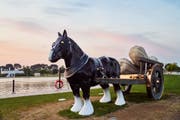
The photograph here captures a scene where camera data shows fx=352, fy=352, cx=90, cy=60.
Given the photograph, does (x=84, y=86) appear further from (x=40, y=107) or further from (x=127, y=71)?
(x=127, y=71)

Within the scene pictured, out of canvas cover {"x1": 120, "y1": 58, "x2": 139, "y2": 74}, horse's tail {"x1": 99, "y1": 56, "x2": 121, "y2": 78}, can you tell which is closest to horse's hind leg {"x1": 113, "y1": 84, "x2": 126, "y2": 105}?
horse's tail {"x1": 99, "y1": 56, "x2": 121, "y2": 78}

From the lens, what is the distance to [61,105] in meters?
11.8

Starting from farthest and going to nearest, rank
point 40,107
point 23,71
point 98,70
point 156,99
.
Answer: point 23,71, point 156,99, point 40,107, point 98,70

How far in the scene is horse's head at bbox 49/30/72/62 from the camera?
30.9 feet

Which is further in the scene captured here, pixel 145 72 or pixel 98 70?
pixel 145 72

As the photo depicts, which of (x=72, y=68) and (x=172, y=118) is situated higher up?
(x=72, y=68)

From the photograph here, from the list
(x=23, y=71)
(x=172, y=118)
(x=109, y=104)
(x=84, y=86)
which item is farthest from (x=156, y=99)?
(x=23, y=71)

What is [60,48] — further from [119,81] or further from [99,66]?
[119,81]

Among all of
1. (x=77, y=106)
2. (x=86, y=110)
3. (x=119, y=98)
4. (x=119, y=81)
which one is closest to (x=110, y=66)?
(x=119, y=81)

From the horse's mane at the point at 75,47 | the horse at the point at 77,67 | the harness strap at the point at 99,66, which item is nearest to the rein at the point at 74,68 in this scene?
the horse at the point at 77,67

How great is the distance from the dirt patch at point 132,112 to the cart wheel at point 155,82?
59 centimetres

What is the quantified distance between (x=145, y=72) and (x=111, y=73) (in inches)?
83.8

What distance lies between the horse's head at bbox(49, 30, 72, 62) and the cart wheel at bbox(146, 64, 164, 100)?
4.27m

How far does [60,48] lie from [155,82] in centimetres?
507
